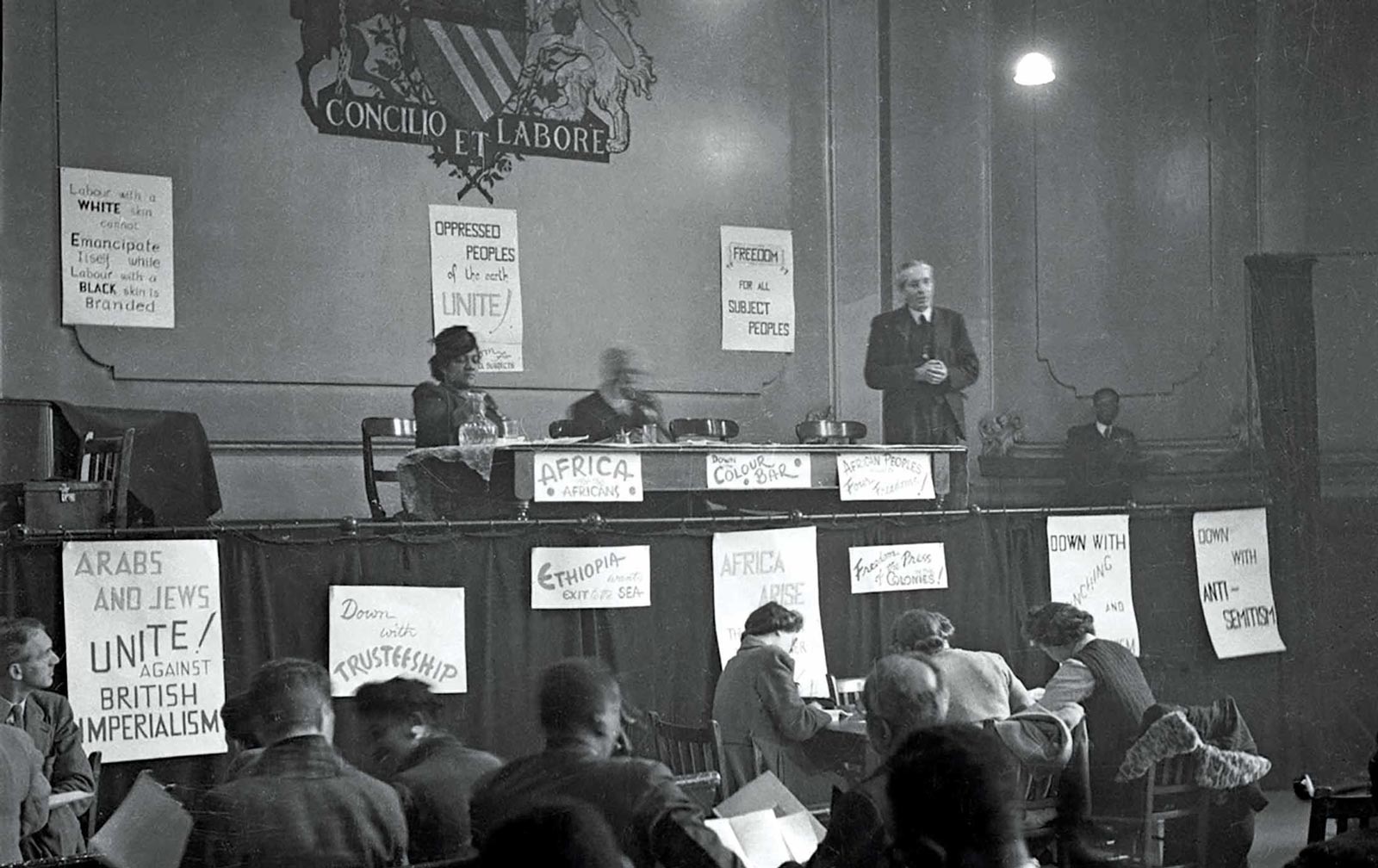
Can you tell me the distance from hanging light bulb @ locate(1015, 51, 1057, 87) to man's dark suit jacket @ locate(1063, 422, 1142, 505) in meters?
1.40

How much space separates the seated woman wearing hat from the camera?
4.62 metres

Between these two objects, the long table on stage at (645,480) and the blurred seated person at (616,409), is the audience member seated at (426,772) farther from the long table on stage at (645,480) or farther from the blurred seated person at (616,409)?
the blurred seated person at (616,409)

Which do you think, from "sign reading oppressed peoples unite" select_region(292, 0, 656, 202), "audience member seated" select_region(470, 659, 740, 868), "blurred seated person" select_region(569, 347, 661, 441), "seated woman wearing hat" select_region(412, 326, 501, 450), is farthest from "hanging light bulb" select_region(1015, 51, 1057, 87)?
"audience member seated" select_region(470, 659, 740, 868)

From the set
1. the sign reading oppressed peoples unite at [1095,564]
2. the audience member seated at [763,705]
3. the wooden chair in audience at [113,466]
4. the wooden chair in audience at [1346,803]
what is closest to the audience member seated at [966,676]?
the audience member seated at [763,705]

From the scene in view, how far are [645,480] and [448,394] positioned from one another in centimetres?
93

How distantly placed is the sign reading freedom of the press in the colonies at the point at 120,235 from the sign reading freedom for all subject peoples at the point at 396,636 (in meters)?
2.69

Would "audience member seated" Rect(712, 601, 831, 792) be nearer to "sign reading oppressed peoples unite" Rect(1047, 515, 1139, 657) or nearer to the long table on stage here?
the long table on stage

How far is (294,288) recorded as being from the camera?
5.94 meters

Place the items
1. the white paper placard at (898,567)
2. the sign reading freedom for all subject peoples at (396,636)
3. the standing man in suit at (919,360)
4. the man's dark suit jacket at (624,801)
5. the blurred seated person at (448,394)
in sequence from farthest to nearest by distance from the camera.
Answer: the standing man in suit at (919,360) → the blurred seated person at (448,394) → the white paper placard at (898,567) → the sign reading freedom for all subject peoples at (396,636) → the man's dark suit jacket at (624,801)

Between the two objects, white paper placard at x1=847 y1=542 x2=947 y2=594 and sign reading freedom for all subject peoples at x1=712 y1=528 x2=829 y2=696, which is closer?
sign reading freedom for all subject peoples at x1=712 y1=528 x2=829 y2=696

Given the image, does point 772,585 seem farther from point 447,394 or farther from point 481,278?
point 481,278

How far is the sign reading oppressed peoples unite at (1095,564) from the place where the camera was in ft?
14.3

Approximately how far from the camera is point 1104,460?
5.84 meters

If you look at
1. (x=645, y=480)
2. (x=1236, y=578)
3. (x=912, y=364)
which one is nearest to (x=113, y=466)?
(x=645, y=480)
